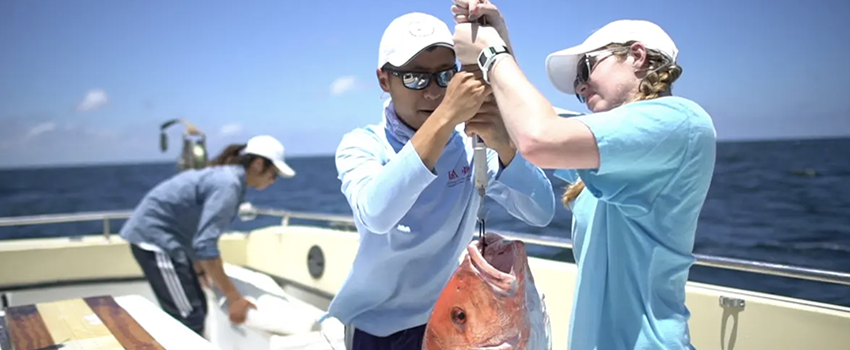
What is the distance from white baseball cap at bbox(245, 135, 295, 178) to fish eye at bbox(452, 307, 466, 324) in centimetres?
339

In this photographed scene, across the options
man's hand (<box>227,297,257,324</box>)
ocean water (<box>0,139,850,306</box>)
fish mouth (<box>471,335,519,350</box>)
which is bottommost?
ocean water (<box>0,139,850,306</box>)

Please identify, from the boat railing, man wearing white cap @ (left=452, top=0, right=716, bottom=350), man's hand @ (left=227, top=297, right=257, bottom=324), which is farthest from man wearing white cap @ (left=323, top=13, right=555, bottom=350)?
man's hand @ (left=227, top=297, right=257, bottom=324)

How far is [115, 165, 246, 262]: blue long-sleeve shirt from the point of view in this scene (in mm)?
4285

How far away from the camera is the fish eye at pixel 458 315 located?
4.50ft

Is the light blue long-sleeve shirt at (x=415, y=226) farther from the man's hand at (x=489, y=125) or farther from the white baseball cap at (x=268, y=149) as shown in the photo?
the white baseball cap at (x=268, y=149)

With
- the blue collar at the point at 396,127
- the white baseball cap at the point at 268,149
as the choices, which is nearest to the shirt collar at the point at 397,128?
the blue collar at the point at 396,127

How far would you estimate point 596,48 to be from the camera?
1.45m

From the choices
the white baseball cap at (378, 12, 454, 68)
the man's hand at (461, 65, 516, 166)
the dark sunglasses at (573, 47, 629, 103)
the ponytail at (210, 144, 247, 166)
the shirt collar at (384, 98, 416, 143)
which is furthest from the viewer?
the ponytail at (210, 144, 247, 166)

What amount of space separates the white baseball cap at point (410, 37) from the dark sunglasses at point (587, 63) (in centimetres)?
38

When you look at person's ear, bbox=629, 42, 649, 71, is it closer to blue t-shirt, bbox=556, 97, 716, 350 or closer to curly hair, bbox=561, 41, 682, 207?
curly hair, bbox=561, 41, 682, 207

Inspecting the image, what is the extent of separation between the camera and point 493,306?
1.32 m

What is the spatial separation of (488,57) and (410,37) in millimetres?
472

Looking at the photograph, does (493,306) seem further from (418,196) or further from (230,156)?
(230,156)

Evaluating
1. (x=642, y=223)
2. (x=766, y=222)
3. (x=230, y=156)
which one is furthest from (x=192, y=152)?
(x=766, y=222)
